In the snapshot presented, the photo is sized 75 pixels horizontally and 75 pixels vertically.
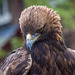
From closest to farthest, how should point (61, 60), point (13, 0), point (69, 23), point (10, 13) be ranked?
point (61, 60), point (69, 23), point (13, 0), point (10, 13)

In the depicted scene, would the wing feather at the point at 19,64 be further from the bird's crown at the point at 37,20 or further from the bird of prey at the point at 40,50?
the bird's crown at the point at 37,20

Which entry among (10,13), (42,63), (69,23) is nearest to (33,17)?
(42,63)

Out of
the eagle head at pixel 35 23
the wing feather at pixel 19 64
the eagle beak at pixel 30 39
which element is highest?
the eagle head at pixel 35 23

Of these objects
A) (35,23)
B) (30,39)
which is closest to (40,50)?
(30,39)

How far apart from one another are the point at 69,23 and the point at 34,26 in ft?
11.8

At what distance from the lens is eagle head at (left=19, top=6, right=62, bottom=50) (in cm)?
222

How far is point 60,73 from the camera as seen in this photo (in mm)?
2328

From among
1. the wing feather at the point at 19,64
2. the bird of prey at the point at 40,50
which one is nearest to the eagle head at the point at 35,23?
the bird of prey at the point at 40,50

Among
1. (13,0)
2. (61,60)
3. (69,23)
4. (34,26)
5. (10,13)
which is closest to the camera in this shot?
(34,26)

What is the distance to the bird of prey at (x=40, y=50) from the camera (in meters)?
2.24

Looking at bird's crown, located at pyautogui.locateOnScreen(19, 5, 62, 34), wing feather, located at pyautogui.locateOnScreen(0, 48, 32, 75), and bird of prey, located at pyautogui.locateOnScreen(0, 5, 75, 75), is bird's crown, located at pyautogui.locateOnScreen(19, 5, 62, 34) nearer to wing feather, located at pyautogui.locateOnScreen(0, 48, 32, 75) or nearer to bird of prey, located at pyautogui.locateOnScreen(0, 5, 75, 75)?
bird of prey, located at pyautogui.locateOnScreen(0, 5, 75, 75)

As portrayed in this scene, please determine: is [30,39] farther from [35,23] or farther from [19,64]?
[19,64]

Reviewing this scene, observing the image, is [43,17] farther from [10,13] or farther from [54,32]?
[10,13]

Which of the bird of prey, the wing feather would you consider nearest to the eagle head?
the bird of prey
